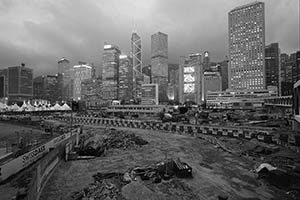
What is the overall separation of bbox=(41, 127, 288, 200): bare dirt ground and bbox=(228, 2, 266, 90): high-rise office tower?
184740 millimetres

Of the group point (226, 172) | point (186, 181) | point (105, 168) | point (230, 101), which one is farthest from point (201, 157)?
point (230, 101)

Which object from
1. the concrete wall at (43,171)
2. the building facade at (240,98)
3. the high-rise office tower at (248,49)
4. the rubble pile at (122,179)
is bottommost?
the rubble pile at (122,179)

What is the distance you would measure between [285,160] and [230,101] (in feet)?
508

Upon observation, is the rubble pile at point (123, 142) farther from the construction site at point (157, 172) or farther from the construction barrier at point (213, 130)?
the construction barrier at point (213, 130)

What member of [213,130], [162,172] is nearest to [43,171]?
[162,172]

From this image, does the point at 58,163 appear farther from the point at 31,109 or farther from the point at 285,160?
the point at 31,109

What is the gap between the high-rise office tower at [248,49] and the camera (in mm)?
179500

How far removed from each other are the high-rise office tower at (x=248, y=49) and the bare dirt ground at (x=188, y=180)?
606 ft

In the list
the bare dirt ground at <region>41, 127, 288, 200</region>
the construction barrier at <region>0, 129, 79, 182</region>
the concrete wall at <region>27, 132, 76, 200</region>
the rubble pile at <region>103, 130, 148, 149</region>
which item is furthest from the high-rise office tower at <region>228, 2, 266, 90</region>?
the concrete wall at <region>27, 132, 76, 200</region>

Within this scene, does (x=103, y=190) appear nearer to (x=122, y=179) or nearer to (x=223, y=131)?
(x=122, y=179)

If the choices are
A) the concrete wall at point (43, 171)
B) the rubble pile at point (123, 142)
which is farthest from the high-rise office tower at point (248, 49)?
the concrete wall at point (43, 171)

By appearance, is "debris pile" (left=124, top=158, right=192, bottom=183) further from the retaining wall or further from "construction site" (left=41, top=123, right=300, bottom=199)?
the retaining wall

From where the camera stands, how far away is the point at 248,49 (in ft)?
616

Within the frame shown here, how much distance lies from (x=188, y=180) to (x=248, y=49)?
214m
